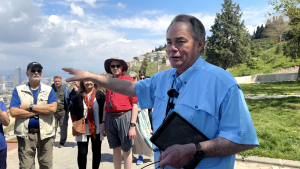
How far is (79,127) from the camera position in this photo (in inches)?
147

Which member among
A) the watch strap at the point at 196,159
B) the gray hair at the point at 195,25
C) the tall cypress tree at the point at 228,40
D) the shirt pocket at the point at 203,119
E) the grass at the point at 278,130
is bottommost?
the grass at the point at 278,130

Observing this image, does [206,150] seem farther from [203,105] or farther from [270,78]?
[270,78]

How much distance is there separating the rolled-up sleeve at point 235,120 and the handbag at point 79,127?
2.98 meters

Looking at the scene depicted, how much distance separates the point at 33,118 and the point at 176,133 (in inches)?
126

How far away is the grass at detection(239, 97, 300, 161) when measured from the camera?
4.41m

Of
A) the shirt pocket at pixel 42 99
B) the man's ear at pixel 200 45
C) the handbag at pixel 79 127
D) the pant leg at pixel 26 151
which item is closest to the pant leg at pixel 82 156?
the handbag at pixel 79 127

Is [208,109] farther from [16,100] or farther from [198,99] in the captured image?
[16,100]

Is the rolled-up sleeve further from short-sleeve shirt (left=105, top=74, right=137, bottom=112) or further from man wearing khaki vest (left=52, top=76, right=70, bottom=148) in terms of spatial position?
man wearing khaki vest (left=52, top=76, right=70, bottom=148)

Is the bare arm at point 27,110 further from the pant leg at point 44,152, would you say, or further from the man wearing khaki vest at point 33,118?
the pant leg at point 44,152

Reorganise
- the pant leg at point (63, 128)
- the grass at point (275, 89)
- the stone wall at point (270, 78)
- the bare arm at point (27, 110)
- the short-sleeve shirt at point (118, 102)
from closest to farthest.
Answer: the bare arm at point (27, 110), the short-sleeve shirt at point (118, 102), the pant leg at point (63, 128), the grass at point (275, 89), the stone wall at point (270, 78)

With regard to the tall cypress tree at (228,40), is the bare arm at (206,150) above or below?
below

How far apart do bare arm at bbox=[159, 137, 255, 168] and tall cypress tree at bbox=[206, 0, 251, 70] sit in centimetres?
4184

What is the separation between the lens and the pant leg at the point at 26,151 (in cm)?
351

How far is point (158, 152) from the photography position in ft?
5.72
